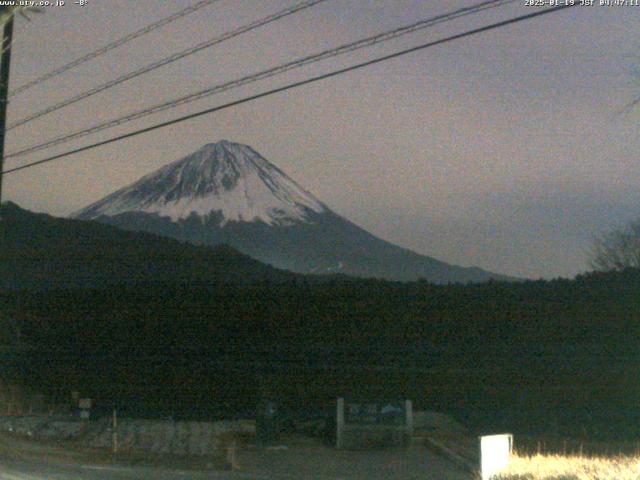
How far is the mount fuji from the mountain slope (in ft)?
136

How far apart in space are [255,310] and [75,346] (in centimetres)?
820

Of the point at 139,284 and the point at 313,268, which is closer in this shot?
the point at 139,284

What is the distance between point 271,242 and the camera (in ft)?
373

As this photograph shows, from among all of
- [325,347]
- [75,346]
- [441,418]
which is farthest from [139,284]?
[441,418]

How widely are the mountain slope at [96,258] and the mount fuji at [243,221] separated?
136ft

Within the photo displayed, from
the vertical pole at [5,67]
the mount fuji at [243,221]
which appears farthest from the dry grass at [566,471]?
the mount fuji at [243,221]

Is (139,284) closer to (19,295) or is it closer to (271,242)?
(19,295)

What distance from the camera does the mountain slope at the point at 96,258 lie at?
172 feet

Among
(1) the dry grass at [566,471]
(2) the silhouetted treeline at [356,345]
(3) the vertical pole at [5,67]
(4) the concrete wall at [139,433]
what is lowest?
(4) the concrete wall at [139,433]

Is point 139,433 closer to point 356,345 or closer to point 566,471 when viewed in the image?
point 566,471

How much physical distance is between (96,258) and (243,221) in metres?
62.6

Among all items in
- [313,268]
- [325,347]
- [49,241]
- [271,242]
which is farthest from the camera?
[271,242]

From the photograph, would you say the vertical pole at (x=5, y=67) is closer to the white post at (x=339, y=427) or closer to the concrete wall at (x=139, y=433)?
the concrete wall at (x=139, y=433)

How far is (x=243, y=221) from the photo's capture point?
120 meters
